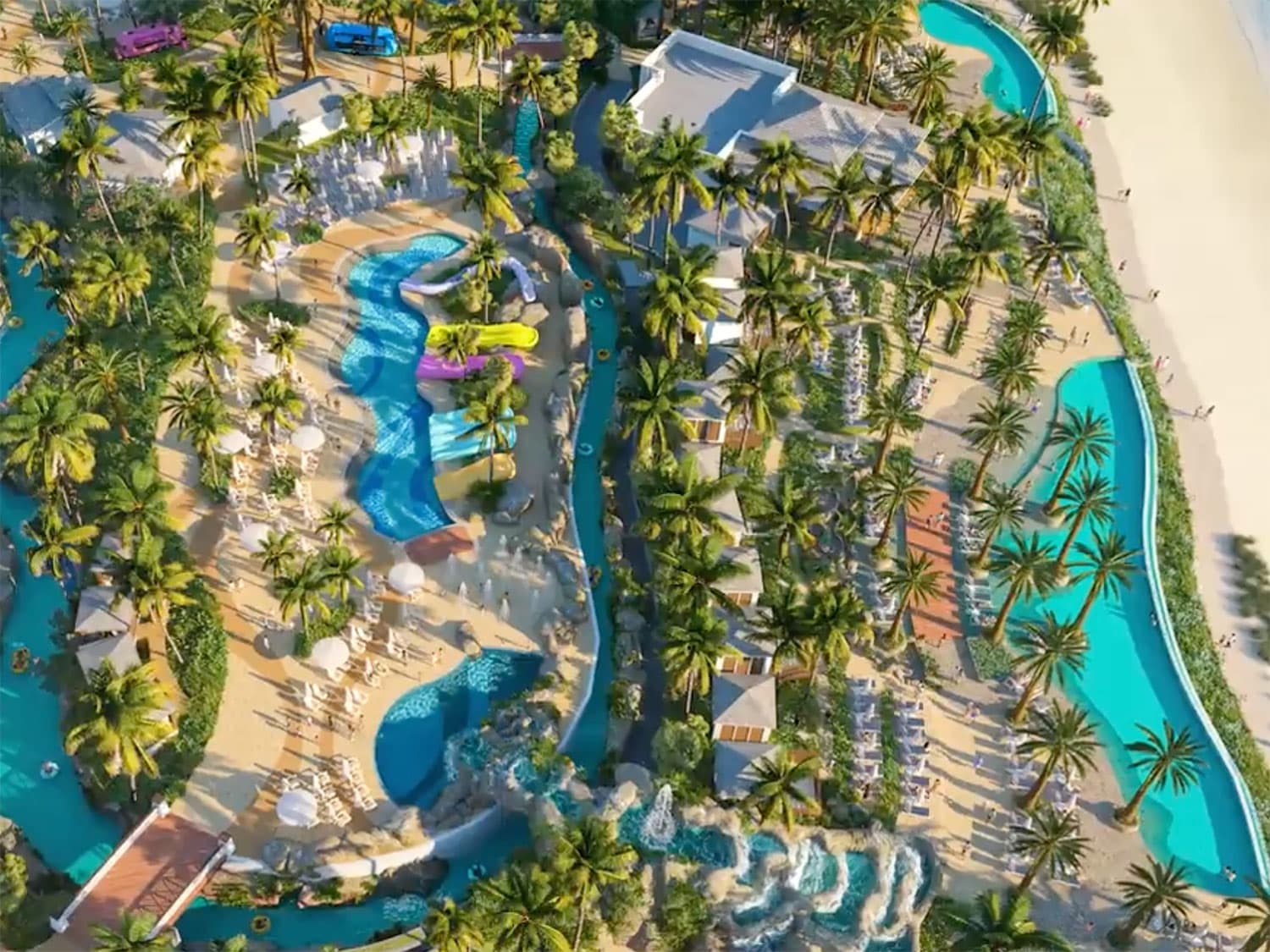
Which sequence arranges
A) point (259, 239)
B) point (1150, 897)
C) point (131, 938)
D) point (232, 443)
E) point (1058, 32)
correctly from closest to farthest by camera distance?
point (131, 938) < point (1150, 897) < point (232, 443) < point (259, 239) < point (1058, 32)

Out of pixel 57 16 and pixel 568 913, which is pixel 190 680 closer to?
pixel 568 913

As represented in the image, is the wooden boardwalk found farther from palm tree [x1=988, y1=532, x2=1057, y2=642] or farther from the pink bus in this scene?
the pink bus

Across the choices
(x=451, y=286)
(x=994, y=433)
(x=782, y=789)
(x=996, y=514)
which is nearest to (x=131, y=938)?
(x=782, y=789)

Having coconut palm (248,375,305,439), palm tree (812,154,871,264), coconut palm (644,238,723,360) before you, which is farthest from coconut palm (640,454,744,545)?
palm tree (812,154,871,264)

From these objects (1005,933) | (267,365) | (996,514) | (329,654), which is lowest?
(329,654)

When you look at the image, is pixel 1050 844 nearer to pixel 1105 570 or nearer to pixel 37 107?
pixel 1105 570
